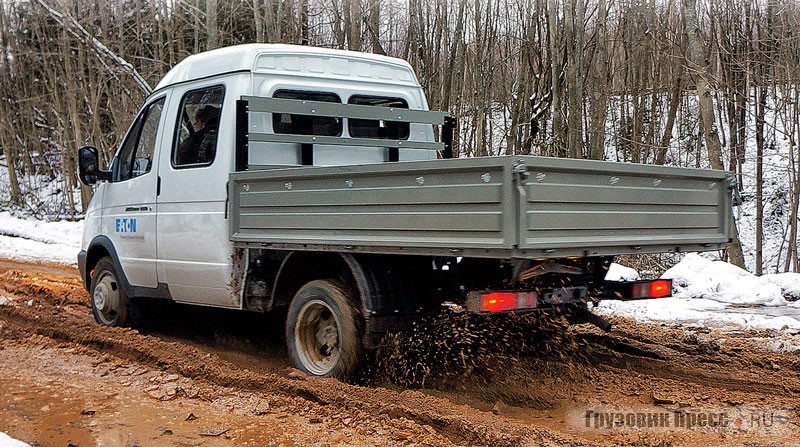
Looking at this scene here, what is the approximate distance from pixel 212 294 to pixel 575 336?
3086 mm

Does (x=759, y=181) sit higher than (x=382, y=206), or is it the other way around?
(x=759, y=181)

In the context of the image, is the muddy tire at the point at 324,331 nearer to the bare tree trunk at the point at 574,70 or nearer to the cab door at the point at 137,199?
the cab door at the point at 137,199

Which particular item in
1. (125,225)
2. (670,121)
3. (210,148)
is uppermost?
(670,121)

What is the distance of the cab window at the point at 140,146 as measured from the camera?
7.51 metres

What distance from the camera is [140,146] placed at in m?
7.68

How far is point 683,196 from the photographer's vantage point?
5562 millimetres

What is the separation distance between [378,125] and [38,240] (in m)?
14.0

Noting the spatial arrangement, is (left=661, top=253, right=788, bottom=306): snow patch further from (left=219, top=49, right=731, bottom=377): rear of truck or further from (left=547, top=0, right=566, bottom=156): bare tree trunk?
(left=547, top=0, right=566, bottom=156): bare tree trunk

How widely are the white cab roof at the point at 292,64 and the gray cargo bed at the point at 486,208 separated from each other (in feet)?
3.60

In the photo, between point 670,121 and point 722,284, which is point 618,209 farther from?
point 670,121

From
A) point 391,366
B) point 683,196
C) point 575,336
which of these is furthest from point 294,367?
point 683,196

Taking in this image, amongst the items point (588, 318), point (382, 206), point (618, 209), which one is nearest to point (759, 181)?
point (588, 318)

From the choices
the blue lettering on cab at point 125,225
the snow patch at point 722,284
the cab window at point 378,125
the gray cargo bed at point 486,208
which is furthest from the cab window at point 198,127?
the snow patch at point 722,284

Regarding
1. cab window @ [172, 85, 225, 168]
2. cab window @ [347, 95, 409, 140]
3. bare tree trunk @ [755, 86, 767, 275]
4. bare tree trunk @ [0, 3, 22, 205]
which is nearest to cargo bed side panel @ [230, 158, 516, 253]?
cab window @ [172, 85, 225, 168]
